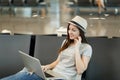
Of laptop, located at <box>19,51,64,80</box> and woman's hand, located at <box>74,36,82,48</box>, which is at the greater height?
woman's hand, located at <box>74,36,82,48</box>

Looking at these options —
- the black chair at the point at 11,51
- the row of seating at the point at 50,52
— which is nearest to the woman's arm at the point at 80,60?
the row of seating at the point at 50,52

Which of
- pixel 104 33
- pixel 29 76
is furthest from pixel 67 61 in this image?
pixel 104 33

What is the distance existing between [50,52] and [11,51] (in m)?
0.54

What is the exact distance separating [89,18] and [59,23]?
1.28 meters

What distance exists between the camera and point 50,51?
4.18 metres

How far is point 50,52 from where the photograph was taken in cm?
418

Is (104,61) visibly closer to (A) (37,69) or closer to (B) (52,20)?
(A) (37,69)

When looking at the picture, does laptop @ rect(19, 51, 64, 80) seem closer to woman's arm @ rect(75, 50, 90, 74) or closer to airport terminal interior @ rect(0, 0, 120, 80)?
woman's arm @ rect(75, 50, 90, 74)

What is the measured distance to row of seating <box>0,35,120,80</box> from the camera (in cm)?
395

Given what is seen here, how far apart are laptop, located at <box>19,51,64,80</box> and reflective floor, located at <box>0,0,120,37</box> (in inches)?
186

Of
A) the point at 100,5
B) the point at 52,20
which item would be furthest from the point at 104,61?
the point at 100,5

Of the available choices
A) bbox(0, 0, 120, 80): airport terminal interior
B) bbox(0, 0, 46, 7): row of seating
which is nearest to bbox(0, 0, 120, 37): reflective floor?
bbox(0, 0, 120, 80): airport terminal interior

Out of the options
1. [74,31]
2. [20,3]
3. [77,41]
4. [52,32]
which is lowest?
[52,32]

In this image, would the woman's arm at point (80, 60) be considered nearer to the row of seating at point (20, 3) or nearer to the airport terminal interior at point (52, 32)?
the airport terminal interior at point (52, 32)
